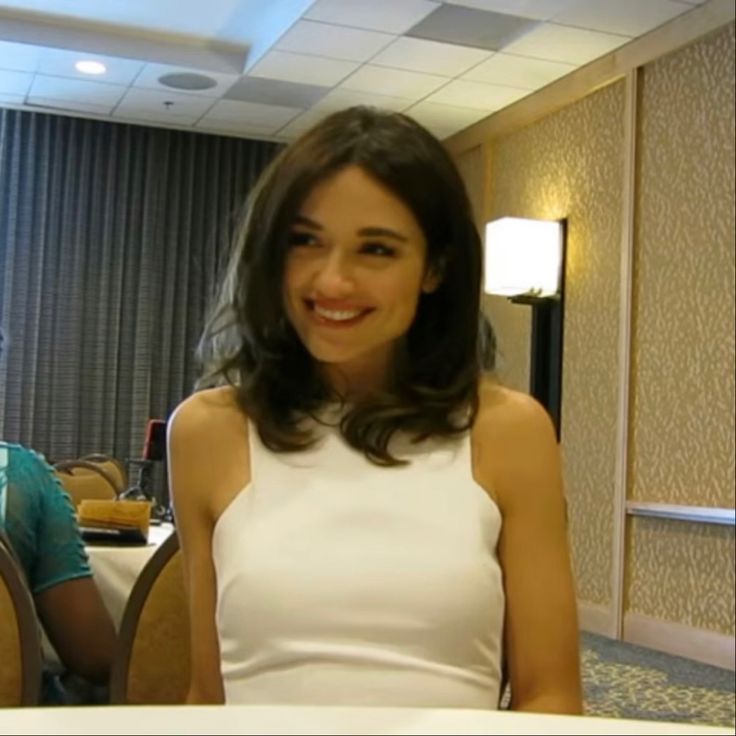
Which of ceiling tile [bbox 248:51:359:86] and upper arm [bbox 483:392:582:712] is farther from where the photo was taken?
ceiling tile [bbox 248:51:359:86]

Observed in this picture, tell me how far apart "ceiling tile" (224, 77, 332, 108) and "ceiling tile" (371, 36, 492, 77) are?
600 mm

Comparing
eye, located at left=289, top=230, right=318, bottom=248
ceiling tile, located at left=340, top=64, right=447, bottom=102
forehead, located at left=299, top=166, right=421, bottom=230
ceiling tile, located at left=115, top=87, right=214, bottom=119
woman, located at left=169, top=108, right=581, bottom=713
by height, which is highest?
ceiling tile, located at left=115, top=87, right=214, bottom=119

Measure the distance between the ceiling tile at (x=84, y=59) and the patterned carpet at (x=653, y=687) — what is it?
141 inches

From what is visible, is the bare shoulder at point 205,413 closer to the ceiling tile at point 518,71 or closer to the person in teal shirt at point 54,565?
the person in teal shirt at point 54,565

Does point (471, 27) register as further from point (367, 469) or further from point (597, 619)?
point (367, 469)

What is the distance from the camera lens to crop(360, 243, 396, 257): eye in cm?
115

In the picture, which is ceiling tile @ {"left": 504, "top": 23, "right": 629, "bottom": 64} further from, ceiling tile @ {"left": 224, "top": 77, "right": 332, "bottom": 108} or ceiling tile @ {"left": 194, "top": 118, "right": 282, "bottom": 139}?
ceiling tile @ {"left": 194, "top": 118, "right": 282, "bottom": 139}

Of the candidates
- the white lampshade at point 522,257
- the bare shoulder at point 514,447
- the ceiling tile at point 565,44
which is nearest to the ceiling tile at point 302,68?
the ceiling tile at point 565,44

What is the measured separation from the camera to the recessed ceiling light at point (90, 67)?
19.2 ft

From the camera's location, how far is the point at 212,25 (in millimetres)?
5633

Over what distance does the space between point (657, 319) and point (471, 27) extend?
4.89ft

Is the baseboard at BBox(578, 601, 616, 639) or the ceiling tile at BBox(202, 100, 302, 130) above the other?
the ceiling tile at BBox(202, 100, 302, 130)

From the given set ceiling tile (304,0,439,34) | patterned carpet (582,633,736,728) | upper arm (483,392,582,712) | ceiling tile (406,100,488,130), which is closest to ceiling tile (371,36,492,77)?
ceiling tile (304,0,439,34)

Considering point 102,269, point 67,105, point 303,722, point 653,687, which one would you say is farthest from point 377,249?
point 102,269
